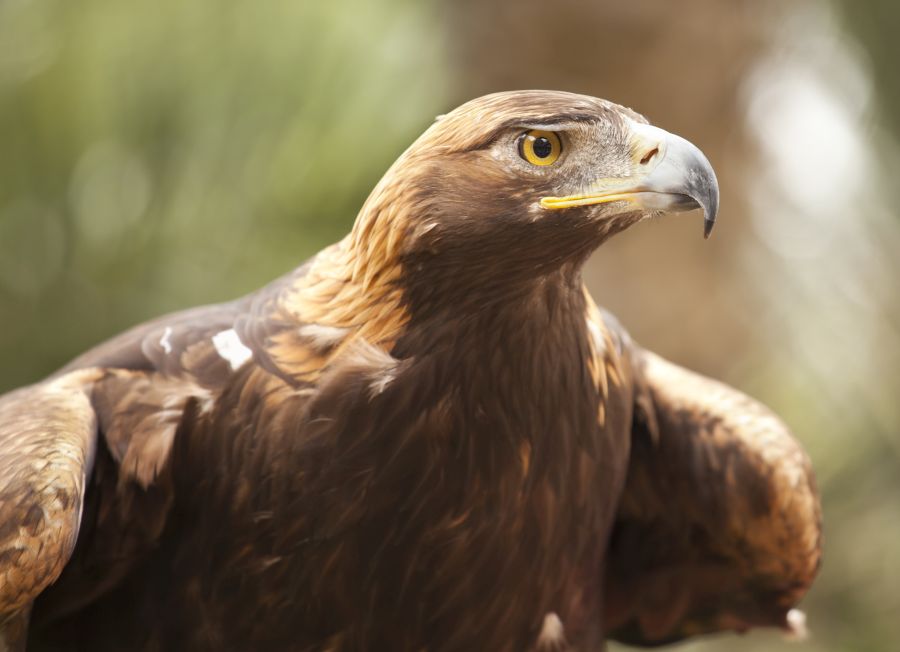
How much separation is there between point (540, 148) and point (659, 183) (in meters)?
0.24

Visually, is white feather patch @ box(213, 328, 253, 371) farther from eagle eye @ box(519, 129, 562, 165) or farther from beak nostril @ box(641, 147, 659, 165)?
beak nostril @ box(641, 147, 659, 165)

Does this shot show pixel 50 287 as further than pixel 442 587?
Yes

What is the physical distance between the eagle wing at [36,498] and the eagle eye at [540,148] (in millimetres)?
1060

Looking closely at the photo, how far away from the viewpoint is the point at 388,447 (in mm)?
2672

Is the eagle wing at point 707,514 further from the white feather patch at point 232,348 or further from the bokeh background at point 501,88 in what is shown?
the bokeh background at point 501,88

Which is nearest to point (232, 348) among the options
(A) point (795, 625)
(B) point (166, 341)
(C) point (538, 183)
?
(B) point (166, 341)

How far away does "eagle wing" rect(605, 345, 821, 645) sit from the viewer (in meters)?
3.28

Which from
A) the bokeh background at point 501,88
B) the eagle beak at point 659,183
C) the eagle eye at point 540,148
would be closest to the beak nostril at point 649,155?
the eagle beak at point 659,183

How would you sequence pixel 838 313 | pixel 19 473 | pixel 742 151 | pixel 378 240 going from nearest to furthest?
pixel 19 473, pixel 378 240, pixel 742 151, pixel 838 313

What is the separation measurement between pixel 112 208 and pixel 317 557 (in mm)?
3055

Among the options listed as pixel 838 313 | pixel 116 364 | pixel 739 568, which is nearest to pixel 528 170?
pixel 116 364

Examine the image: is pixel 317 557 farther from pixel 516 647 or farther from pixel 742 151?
pixel 742 151

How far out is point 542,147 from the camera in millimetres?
2467

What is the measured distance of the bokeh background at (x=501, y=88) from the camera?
5.30 meters
